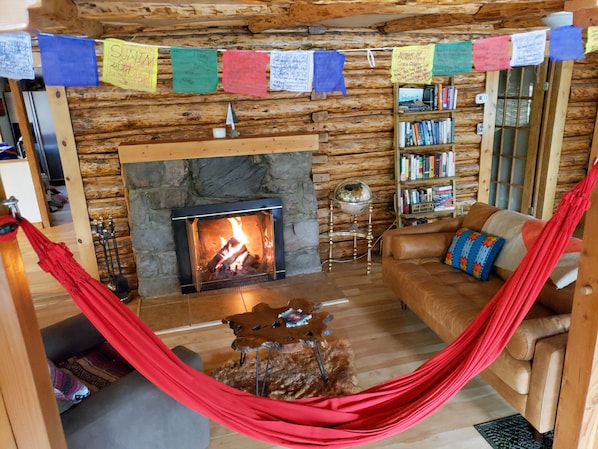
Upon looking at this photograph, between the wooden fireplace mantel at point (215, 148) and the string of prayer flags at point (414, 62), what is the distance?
112 centimetres

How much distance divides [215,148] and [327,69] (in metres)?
1.24

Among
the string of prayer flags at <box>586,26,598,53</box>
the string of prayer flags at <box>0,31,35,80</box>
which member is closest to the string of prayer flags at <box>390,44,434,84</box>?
the string of prayer flags at <box>586,26,598,53</box>

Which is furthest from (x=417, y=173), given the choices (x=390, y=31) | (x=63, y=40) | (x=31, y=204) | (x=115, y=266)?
(x=31, y=204)

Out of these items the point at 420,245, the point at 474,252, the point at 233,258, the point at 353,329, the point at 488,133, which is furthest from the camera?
the point at 488,133

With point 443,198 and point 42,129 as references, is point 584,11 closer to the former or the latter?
point 443,198

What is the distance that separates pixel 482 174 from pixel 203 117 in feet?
9.37

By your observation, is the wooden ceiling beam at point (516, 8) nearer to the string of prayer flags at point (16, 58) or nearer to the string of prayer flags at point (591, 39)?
the string of prayer flags at point (591, 39)

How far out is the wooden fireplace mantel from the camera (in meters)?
3.49

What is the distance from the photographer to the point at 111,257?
12.8 ft

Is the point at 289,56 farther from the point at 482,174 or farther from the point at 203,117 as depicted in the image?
the point at 482,174

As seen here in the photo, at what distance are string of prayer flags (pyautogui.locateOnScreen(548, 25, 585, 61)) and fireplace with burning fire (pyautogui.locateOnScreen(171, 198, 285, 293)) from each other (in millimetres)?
2251

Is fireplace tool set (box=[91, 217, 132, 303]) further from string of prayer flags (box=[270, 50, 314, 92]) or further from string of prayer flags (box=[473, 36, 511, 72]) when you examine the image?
string of prayer flags (box=[473, 36, 511, 72])

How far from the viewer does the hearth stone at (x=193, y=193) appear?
11.9 feet

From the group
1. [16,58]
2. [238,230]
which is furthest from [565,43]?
[16,58]
